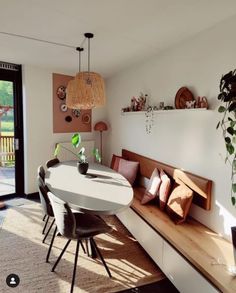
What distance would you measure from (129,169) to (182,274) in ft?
6.07

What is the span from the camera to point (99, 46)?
293 cm

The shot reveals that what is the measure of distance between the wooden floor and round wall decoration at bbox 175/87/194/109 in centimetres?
315

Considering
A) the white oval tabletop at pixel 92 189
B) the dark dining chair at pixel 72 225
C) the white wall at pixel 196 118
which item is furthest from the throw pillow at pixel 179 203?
the dark dining chair at pixel 72 225

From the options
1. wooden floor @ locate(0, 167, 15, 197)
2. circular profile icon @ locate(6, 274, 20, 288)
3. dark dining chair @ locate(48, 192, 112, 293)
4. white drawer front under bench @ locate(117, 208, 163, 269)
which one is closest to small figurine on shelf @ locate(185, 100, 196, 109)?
white drawer front under bench @ locate(117, 208, 163, 269)

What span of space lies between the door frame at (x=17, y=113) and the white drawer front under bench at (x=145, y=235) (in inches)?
86.4

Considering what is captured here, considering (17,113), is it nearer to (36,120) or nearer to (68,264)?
(36,120)

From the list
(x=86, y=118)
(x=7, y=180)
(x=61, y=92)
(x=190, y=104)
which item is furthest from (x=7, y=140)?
(x=190, y=104)

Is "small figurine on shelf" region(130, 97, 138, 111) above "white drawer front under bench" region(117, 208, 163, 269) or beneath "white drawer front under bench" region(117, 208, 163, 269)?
above

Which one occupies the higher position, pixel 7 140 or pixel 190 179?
pixel 7 140

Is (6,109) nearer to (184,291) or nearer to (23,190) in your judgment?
(23,190)

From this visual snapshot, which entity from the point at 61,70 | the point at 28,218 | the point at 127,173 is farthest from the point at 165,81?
the point at 28,218

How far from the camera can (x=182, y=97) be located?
104 inches

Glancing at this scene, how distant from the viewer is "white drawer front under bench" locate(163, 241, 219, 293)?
5.72ft

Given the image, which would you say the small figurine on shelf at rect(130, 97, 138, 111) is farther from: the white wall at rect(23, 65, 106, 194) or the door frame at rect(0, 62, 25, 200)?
the door frame at rect(0, 62, 25, 200)
